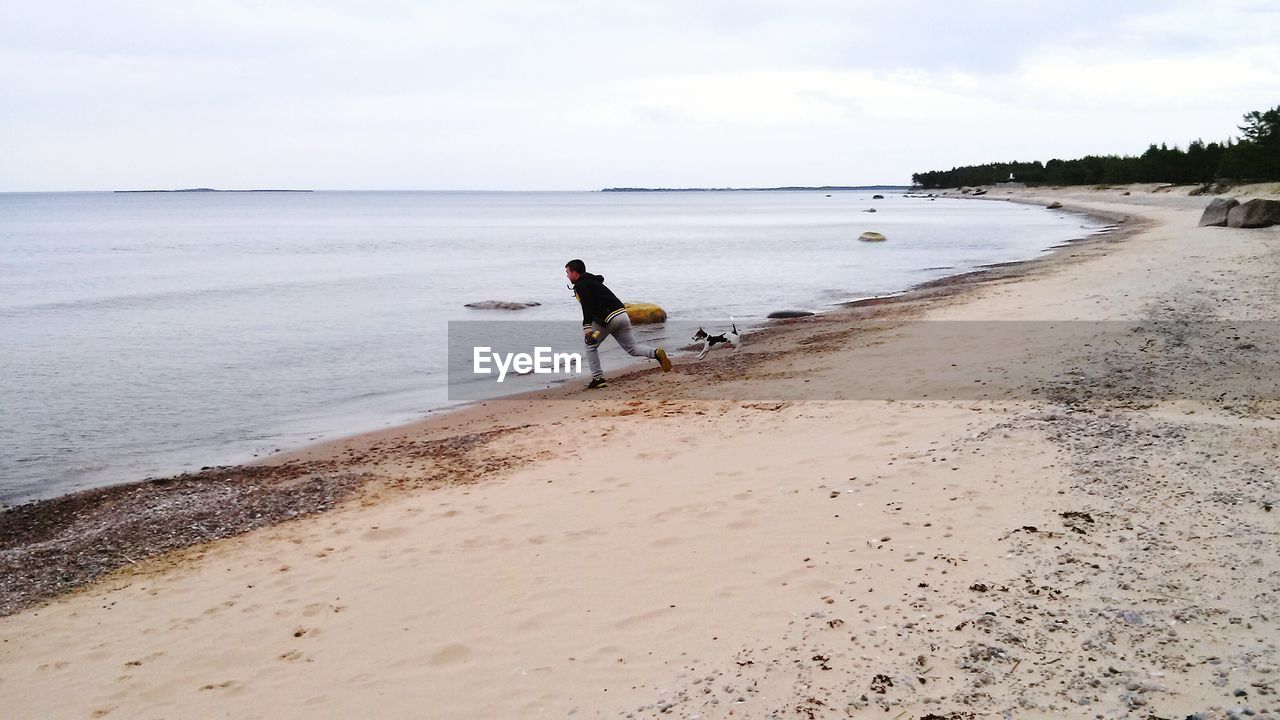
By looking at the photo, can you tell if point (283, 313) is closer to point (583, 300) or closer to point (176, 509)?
point (583, 300)

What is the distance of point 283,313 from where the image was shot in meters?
25.7

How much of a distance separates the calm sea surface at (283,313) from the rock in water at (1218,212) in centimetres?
643

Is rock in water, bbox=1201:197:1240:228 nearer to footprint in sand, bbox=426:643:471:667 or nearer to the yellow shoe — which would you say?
the yellow shoe

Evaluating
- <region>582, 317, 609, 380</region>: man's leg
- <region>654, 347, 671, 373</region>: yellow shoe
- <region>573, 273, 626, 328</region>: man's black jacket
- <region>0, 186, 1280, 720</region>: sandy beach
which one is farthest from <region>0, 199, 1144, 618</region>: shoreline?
<region>654, 347, 671, 373</region>: yellow shoe

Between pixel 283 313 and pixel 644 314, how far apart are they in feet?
39.6

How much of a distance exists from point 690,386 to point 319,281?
27205 mm

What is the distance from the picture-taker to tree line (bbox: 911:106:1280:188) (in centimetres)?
5434

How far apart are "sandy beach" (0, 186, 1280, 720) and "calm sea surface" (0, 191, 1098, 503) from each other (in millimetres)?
2866

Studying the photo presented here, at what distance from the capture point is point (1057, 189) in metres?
109

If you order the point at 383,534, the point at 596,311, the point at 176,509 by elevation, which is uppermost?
the point at 596,311

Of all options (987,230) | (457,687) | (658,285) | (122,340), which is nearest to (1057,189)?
(987,230)

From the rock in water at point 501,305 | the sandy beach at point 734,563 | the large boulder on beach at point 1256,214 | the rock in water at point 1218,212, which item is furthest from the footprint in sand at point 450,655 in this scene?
the rock in water at point 1218,212

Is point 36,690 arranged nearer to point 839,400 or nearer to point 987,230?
point 839,400

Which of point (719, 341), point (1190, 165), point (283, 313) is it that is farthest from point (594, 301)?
point (1190, 165)
